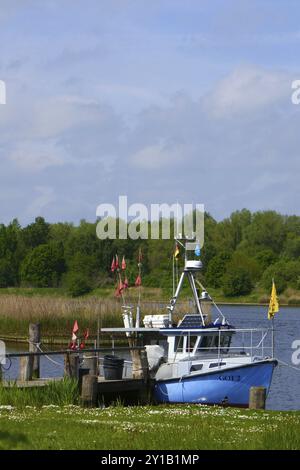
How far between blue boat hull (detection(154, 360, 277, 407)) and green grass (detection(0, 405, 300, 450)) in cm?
699

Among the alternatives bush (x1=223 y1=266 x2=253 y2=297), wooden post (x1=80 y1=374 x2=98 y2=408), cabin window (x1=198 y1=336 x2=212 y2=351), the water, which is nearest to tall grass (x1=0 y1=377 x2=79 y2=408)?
wooden post (x1=80 y1=374 x2=98 y2=408)

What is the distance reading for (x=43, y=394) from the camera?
85.8 feet

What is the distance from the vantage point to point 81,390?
28.2m

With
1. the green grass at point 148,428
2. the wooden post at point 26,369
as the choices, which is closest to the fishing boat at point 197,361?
the wooden post at point 26,369

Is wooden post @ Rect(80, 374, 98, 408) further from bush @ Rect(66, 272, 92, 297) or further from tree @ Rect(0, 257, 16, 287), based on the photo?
tree @ Rect(0, 257, 16, 287)

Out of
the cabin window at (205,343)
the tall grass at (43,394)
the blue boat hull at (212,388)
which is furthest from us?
the cabin window at (205,343)

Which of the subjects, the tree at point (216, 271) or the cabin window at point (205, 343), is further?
the tree at point (216, 271)

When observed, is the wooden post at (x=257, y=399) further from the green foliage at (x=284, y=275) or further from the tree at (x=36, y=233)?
the tree at (x=36, y=233)

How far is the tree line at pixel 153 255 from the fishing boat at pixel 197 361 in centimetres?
7041

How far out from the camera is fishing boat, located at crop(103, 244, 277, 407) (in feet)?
107

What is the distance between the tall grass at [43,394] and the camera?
2500 centimetres
